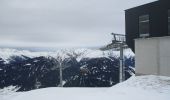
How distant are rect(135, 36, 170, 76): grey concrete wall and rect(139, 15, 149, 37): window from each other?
2.59m

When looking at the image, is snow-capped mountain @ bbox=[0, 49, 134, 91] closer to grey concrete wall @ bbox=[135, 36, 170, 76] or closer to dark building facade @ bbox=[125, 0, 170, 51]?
dark building facade @ bbox=[125, 0, 170, 51]

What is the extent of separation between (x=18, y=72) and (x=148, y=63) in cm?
13066

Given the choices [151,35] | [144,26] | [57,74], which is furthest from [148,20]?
[57,74]

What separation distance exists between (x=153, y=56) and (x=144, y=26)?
504 centimetres

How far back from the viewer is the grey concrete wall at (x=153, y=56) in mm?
22297

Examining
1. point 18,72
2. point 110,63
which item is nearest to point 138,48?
point 110,63

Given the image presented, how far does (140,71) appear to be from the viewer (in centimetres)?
2458

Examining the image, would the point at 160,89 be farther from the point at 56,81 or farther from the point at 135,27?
the point at 56,81

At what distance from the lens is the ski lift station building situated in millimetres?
22602

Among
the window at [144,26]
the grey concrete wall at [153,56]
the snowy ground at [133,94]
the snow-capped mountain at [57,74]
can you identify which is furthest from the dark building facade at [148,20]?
the snow-capped mountain at [57,74]

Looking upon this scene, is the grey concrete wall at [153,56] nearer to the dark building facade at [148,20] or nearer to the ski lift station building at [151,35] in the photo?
the ski lift station building at [151,35]

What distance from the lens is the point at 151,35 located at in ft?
86.1

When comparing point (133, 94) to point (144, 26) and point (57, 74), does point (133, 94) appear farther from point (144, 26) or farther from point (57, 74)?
point (57, 74)

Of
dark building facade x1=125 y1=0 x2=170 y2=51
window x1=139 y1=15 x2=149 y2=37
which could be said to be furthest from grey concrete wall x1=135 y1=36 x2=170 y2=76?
window x1=139 y1=15 x2=149 y2=37
